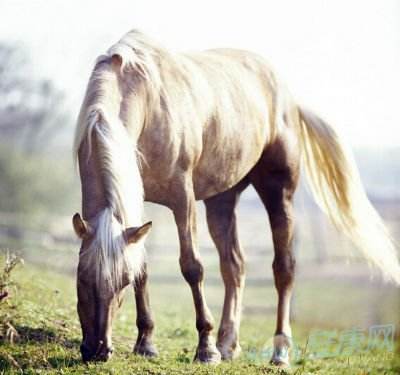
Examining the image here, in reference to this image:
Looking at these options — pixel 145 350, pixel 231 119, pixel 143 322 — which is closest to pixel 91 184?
pixel 143 322

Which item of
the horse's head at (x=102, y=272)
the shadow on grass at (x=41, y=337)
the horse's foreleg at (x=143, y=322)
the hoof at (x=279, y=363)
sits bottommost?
the hoof at (x=279, y=363)

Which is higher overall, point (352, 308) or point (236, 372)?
point (236, 372)

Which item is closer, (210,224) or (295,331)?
(210,224)

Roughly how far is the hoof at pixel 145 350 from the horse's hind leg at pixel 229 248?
33.6 inches

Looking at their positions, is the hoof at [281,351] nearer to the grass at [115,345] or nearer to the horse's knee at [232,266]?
the grass at [115,345]

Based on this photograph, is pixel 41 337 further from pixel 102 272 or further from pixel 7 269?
pixel 102 272

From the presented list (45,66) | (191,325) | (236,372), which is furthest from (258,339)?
(45,66)

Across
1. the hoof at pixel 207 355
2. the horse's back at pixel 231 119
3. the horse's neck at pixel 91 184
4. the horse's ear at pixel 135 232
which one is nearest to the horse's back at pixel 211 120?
the horse's back at pixel 231 119

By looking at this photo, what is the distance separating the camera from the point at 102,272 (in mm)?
3680

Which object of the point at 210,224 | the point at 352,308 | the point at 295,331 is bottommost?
the point at 352,308

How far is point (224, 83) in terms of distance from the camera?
5371mm

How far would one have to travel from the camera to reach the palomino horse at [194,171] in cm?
379

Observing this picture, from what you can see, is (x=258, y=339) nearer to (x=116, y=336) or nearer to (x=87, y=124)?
(x=116, y=336)

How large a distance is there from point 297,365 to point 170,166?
1951 millimetres
